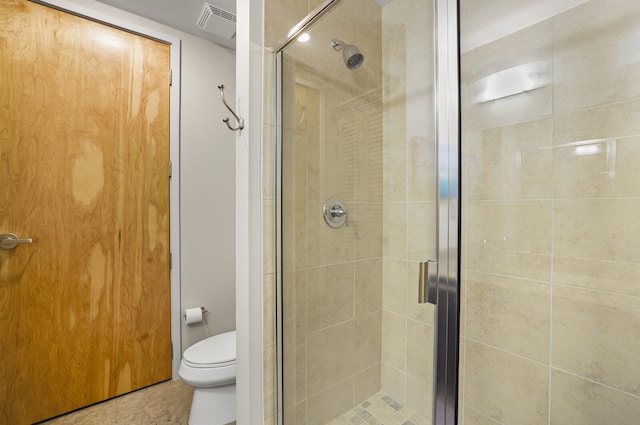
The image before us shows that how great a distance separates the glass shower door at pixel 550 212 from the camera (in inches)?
31.5

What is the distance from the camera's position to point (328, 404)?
1092 millimetres

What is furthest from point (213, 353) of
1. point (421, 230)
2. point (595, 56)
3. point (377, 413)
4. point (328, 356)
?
point (595, 56)

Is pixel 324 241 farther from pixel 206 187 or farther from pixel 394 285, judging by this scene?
pixel 206 187

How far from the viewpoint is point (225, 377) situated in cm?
151

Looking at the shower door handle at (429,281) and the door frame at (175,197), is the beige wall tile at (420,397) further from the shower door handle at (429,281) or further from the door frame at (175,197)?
the door frame at (175,197)

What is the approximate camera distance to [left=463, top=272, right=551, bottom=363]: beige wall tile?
0.94 m

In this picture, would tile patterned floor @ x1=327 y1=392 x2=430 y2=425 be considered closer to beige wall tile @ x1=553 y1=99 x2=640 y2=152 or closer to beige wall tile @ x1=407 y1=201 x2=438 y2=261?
beige wall tile @ x1=407 y1=201 x2=438 y2=261

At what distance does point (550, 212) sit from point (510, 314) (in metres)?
0.37

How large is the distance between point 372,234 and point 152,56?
1.90 metres

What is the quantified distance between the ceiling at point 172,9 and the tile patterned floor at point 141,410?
2395 mm

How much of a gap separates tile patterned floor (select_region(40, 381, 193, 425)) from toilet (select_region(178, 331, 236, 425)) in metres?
0.18

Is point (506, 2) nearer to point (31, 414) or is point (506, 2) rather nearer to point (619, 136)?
point (619, 136)

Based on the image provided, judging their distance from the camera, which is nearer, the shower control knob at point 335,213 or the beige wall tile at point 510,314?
the beige wall tile at point 510,314

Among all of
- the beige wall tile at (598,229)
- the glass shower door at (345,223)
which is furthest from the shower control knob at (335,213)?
the beige wall tile at (598,229)
